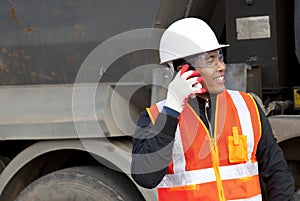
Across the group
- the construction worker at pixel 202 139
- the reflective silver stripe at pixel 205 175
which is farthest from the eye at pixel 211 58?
the reflective silver stripe at pixel 205 175

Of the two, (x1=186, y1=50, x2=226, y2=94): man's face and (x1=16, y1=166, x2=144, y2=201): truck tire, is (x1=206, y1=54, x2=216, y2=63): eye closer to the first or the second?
(x1=186, y1=50, x2=226, y2=94): man's face

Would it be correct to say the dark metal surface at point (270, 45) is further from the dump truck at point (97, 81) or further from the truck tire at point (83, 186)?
the truck tire at point (83, 186)

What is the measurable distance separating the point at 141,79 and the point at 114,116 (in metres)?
0.23

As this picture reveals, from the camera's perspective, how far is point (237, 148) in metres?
1.99

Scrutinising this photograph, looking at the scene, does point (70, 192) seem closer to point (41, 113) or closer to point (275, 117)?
point (41, 113)

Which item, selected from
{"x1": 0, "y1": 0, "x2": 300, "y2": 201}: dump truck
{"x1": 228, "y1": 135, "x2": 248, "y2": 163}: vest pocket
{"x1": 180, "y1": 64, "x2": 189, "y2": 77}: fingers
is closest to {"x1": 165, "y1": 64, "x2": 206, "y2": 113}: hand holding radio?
{"x1": 180, "y1": 64, "x2": 189, "y2": 77}: fingers

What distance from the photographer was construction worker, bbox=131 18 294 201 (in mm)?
1870

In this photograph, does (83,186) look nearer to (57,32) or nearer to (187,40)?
(57,32)

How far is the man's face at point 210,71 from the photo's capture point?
6.31ft

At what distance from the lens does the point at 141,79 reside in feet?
9.43

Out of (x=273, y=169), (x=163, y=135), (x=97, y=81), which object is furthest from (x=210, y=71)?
(x=97, y=81)

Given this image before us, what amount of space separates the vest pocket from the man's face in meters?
0.18

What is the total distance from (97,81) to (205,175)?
3.57ft

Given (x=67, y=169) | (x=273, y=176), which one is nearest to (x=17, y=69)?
(x=67, y=169)
